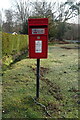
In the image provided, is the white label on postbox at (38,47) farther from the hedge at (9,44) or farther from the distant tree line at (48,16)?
the distant tree line at (48,16)

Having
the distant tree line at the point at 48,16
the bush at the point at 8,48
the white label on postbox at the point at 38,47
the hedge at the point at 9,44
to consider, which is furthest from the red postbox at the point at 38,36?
the distant tree line at the point at 48,16

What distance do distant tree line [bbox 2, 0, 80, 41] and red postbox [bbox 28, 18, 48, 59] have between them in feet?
80.2

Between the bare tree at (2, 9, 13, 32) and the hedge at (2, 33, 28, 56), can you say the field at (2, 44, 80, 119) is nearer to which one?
the hedge at (2, 33, 28, 56)

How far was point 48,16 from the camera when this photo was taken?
89.8ft

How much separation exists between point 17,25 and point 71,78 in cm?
2793

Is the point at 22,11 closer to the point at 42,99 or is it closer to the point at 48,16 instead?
the point at 48,16

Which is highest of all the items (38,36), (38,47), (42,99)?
(38,36)

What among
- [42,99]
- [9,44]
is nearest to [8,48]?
[9,44]

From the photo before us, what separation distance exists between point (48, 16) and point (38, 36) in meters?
25.7

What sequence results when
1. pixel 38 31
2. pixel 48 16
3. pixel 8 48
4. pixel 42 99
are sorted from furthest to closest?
pixel 48 16 < pixel 8 48 < pixel 42 99 < pixel 38 31

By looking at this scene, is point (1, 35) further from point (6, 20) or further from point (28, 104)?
point (6, 20)

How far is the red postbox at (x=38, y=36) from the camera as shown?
283 cm

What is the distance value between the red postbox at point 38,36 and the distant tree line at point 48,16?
24435 millimetres

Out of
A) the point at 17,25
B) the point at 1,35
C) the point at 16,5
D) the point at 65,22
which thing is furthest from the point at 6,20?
the point at 1,35
